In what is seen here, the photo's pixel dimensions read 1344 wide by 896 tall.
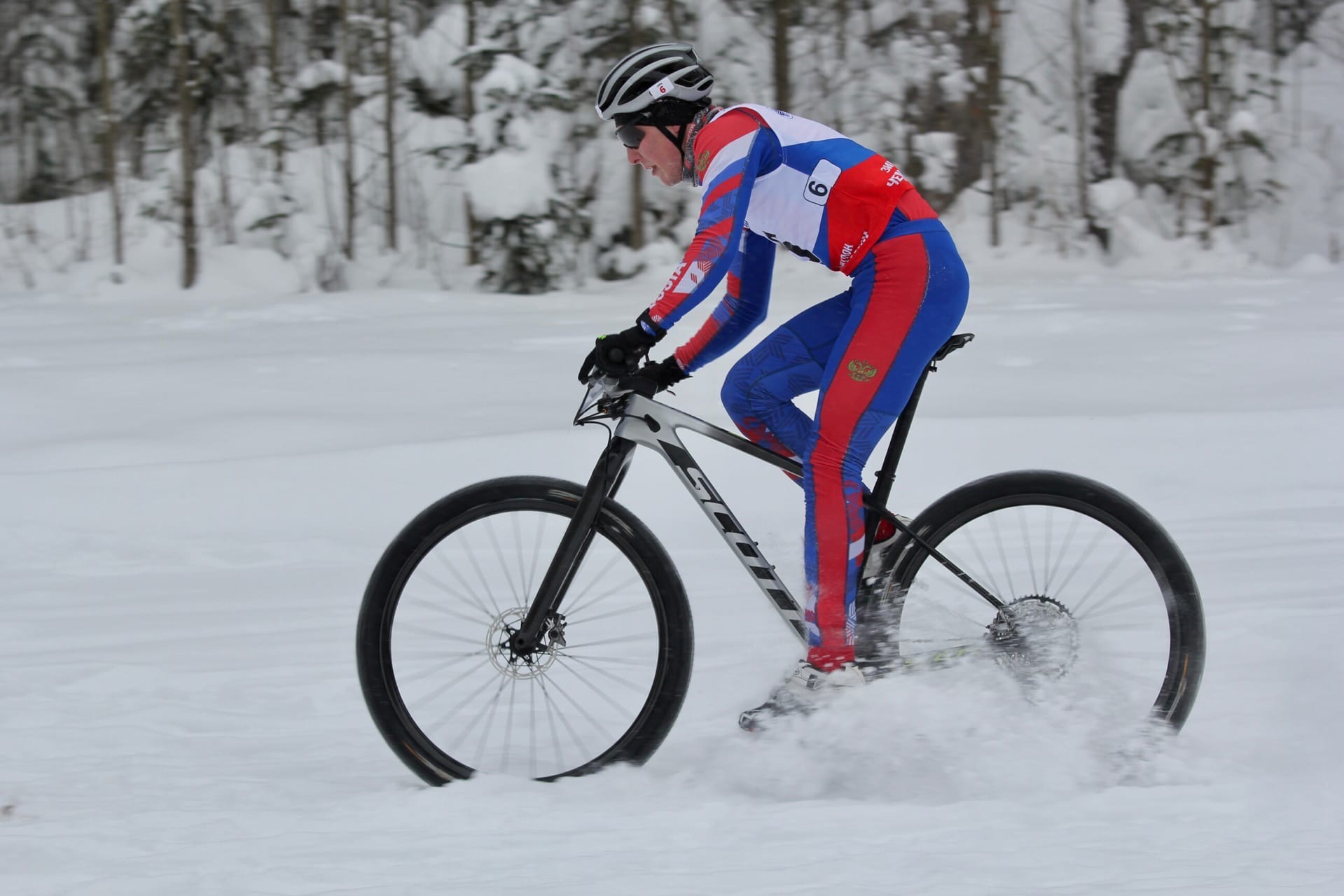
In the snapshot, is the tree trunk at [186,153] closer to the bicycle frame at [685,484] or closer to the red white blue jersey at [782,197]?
the bicycle frame at [685,484]

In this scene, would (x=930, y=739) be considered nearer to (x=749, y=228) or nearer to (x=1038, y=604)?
(x=1038, y=604)

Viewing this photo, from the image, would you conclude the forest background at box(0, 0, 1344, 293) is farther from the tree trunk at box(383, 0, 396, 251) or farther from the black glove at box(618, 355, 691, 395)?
the black glove at box(618, 355, 691, 395)

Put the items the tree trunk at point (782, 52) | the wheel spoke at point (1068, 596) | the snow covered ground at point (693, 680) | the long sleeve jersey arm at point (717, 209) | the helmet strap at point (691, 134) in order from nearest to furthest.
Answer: the snow covered ground at point (693, 680), the long sleeve jersey arm at point (717, 209), the helmet strap at point (691, 134), the wheel spoke at point (1068, 596), the tree trunk at point (782, 52)

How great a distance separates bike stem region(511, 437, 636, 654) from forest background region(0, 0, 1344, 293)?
271 inches

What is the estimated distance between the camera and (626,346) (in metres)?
2.80

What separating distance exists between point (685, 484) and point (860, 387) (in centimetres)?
53

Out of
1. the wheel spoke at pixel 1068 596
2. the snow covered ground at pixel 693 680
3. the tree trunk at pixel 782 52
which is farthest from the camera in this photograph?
the tree trunk at pixel 782 52

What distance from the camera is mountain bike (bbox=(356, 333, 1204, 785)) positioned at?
2992mm

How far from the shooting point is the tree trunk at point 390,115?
1084 cm

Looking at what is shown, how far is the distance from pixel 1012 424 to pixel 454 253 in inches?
271

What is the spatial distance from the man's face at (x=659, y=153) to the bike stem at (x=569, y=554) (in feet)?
2.41

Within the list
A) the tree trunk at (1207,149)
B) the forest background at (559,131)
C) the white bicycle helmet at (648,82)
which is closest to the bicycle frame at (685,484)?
the white bicycle helmet at (648,82)

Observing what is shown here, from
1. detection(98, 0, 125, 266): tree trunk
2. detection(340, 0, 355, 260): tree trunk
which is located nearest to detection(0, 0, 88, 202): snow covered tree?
detection(98, 0, 125, 266): tree trunk

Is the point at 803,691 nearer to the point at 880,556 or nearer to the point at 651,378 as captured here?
the point at 880,556
